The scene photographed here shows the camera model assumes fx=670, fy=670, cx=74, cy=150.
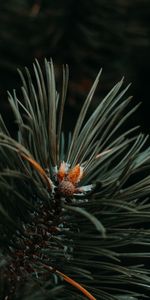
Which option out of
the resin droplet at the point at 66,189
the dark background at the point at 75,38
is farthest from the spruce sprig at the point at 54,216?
the dark background at the point at 75,38

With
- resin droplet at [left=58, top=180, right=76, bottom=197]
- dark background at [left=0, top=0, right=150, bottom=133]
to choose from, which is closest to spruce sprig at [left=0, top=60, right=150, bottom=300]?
resin droplet at [left=58, top=180, right=76, bottom=197]

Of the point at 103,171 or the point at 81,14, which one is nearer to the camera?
the point at 103,171

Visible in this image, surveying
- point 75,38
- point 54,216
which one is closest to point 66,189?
point 54,216

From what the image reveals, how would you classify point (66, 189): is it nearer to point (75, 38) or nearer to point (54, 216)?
point (54, 216)

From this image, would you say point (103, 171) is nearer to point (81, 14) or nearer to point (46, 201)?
point (46, 201)

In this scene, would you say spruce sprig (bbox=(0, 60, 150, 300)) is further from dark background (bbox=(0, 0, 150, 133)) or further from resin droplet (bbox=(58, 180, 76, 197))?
dark background (bbox=(0, 0, 150, 133))

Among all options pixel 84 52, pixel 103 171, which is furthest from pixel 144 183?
pixel 84 52

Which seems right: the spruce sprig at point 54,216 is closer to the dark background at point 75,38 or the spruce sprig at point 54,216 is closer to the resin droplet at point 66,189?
the resin droplet at point 66,189

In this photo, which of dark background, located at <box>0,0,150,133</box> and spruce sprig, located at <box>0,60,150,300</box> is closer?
spruce sprig, located at <box>0,60,150,300</box>
